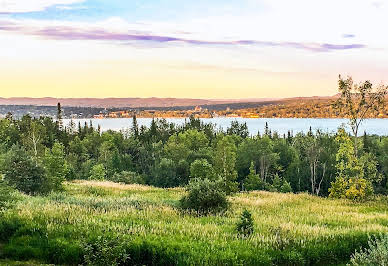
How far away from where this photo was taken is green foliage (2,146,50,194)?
2791cm

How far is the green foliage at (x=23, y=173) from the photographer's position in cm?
2791

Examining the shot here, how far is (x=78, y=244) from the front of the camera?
14.6m

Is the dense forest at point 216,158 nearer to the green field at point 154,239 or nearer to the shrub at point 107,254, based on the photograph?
the green field at point 154,239

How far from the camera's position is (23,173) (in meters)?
28.2

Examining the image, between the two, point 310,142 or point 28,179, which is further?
point 310,142

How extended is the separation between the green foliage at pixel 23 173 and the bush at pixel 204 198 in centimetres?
1208

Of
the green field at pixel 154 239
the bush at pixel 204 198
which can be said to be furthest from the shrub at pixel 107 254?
the bush at pixel 204 198

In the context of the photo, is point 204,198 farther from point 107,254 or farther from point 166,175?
point 166,175

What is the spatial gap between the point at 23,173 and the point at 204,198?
13.9 m

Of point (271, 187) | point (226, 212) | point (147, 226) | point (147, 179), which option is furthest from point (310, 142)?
point (147, 226)

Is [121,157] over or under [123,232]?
under

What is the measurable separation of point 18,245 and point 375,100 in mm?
31395

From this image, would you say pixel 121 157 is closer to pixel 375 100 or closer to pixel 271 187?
pixel 271 187

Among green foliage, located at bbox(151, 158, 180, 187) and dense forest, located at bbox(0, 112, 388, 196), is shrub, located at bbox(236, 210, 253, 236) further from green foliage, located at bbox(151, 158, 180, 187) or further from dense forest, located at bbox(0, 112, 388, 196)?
green foliage, located at bbox(151, 158, 180, 187)
